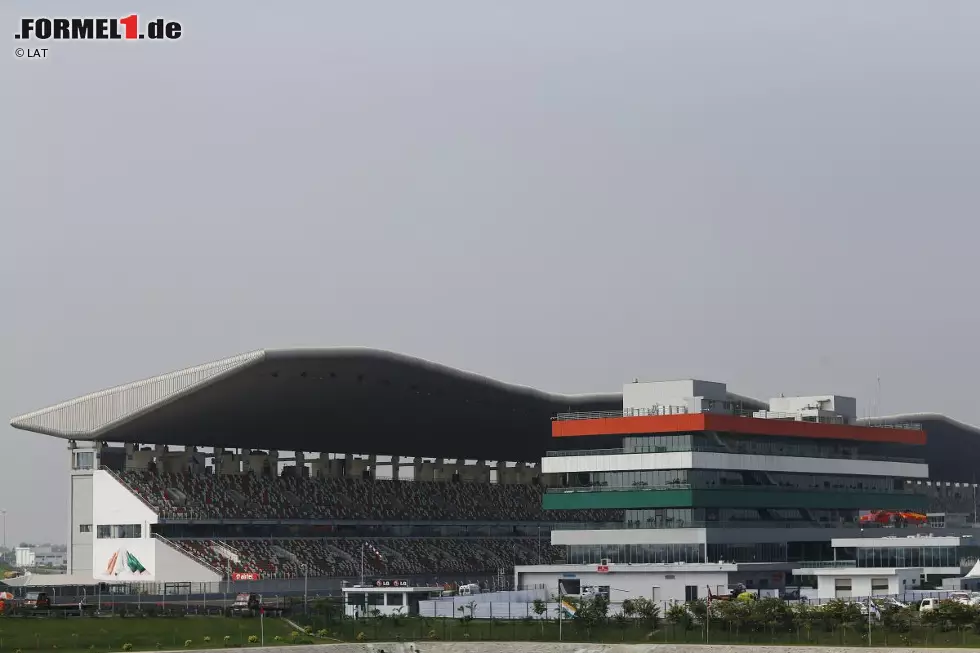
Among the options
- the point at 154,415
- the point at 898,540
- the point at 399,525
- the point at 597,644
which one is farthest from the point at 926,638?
the point at 399,525

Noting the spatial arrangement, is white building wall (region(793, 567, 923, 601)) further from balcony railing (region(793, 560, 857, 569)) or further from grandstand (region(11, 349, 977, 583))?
grandstand (region(11, 349, 977, 583))

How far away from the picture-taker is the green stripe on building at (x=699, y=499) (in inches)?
4400

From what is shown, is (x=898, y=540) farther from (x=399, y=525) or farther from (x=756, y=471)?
(x=399, y=525)

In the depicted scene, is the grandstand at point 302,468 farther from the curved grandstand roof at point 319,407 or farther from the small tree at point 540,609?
the small tree at point 540,609

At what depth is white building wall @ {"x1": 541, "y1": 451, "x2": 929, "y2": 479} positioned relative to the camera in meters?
112

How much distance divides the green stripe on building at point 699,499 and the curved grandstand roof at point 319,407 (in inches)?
341

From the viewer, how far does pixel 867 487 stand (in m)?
129

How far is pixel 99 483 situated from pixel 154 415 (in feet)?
30.8

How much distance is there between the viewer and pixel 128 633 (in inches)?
3548

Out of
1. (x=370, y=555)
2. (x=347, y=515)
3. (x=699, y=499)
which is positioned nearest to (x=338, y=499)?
(x=347, y=515)

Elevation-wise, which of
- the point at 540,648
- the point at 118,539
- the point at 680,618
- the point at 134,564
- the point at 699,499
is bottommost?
the point at 540,648

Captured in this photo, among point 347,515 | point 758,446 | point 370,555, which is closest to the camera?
point 758,446

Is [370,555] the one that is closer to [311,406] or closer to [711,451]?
[311,406]

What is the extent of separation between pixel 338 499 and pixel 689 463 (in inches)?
1568
